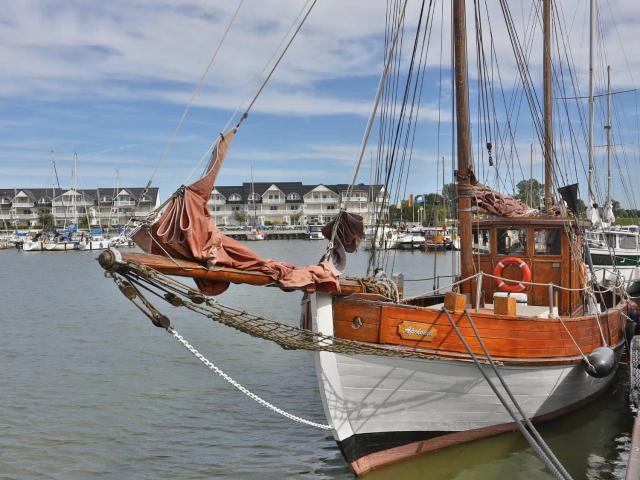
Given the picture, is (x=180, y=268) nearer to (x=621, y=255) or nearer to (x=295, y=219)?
(x=621, y=255)

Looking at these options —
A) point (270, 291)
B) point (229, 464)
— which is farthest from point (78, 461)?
point (270, 291)

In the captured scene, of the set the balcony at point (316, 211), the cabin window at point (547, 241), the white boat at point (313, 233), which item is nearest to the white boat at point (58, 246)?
the white boat at point (313, 233)

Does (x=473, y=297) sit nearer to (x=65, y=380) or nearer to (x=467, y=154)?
(x=467, y=154)

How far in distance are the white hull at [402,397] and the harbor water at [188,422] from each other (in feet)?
1.78

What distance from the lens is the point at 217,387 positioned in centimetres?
1533

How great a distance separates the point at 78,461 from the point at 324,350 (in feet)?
17.4

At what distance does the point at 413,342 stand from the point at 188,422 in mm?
5728

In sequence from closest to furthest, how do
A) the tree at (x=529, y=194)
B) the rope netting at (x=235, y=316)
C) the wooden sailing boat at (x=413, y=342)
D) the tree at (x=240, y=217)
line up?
the rope netting at (x=235, y=316) → the wooden sailing boat at (x=413, y=342) → the tree at (x=529, y=194) → the tree at (x=240, y=217)

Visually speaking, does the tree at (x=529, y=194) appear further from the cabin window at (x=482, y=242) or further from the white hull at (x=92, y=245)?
the white hull at (x=92, y=245)

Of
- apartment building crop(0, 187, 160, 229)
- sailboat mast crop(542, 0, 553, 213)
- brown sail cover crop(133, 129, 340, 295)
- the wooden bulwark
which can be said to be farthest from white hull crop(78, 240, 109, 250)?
brown sail cover crop(133, 129, 340, 295)

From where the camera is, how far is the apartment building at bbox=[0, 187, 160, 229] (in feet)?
409

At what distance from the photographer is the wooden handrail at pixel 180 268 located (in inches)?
283

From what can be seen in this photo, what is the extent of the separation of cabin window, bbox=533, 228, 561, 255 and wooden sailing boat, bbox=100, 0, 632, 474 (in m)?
0.25

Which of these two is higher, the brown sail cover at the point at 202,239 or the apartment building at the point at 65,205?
the apartment building at the point at 65,205
